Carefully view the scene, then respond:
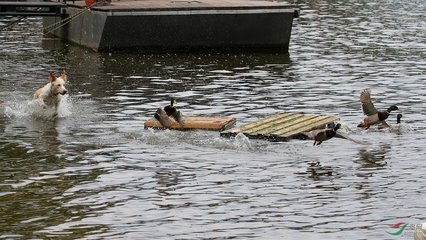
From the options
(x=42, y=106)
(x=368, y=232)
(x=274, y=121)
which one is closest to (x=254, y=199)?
(x=368, y=232)

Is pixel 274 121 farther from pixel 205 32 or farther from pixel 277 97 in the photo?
pixel 205 32

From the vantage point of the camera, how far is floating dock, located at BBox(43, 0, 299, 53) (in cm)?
3966

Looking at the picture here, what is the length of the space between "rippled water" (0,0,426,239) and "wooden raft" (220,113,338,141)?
27 cm

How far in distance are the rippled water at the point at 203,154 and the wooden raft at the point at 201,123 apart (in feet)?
1.00

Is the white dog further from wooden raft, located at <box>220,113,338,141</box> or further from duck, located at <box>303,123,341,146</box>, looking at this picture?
duck, located at <box>303,123,341,146</box>

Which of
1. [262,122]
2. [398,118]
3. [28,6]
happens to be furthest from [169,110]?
[28,6]

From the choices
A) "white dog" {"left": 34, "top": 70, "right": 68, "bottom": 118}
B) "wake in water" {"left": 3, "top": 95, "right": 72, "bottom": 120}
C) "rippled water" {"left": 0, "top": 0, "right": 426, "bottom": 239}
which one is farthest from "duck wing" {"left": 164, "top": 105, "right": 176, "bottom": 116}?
"wake in water" {"left": 3, "top": 95, "right": 72, "bottom": 120}

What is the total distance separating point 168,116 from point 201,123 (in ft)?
2.79

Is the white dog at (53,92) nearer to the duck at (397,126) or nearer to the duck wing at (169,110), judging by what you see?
the duck wing at (169,110)

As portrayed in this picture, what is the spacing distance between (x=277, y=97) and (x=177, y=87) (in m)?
3.23

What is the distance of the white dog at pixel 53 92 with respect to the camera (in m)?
26.3

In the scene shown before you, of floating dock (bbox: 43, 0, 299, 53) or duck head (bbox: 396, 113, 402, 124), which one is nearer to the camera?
duck head (bbox: 396, 113, 402, 124)

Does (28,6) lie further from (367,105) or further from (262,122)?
(367,105)

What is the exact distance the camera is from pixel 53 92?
26469 mm
